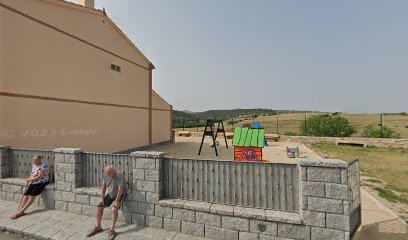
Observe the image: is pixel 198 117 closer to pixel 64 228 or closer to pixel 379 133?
pixel 379 133

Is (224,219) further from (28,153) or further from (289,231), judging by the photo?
(28,153)

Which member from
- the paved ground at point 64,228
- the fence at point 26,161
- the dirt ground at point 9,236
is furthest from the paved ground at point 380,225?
the fence at point 26,161

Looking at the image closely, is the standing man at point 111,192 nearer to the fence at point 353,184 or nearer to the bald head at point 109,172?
the bald head at point 109,172

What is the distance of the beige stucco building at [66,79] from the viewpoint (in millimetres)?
8703

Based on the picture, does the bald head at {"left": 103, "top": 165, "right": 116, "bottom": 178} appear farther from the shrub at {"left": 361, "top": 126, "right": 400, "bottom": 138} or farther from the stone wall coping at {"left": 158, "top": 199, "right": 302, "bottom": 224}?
the shrub at {"left": 361, "top": 126, "right": 400, "bottom": 138}

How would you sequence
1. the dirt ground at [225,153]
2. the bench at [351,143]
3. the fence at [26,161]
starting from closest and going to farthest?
the fence at [26,161], the dirt ground at [225,153], the bench at [351,143]

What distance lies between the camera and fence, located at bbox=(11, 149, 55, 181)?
669 centimetres

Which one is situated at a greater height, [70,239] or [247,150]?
[247,150]

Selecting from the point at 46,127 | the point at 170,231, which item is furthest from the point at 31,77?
the point at 170,231

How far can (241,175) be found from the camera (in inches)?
199

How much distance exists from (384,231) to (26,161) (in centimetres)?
1022

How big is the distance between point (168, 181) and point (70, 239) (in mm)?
2409

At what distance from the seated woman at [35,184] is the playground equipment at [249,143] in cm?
853

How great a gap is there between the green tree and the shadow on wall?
22.6 metres
